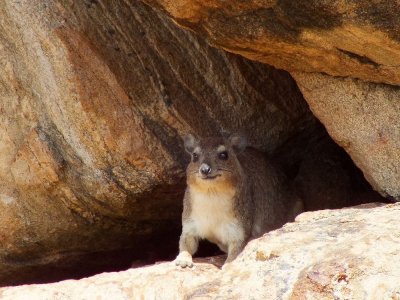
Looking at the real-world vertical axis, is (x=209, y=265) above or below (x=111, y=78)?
below

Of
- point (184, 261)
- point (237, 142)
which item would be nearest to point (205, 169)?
point (237, 142)

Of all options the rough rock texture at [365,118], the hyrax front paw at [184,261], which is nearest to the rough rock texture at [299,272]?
the hyrax front paw at [184,261]

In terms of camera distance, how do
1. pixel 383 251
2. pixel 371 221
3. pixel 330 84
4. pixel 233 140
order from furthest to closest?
pixel 233 140, pixel 330 84, pixel 371 221, pixel 383 251

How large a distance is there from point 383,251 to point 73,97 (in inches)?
147

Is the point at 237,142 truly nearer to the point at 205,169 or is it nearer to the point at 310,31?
the point at 205,169

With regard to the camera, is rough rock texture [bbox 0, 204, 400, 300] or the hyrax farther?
the hyrax

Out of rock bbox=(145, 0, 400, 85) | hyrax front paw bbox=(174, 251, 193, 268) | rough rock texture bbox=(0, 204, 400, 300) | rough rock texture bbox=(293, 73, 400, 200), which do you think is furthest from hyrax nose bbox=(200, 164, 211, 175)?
rock bbox=(145, 0, 400, 85)

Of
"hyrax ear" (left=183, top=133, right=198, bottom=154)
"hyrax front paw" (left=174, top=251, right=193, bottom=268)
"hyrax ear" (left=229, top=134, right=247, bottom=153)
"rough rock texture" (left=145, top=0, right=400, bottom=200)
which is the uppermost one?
"rough rock texture" (left=145, top=0, right=400, bottom=200)

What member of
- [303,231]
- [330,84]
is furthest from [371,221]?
[330,84]

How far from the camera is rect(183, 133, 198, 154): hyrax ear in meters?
9.46

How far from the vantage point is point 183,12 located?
24.6 ft

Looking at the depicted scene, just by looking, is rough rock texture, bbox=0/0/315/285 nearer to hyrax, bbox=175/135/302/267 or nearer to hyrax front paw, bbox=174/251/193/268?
hyrax, bbox=175/135/302/267

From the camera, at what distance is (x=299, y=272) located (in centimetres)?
679

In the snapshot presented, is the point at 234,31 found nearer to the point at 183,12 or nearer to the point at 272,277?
the point at 183,12
